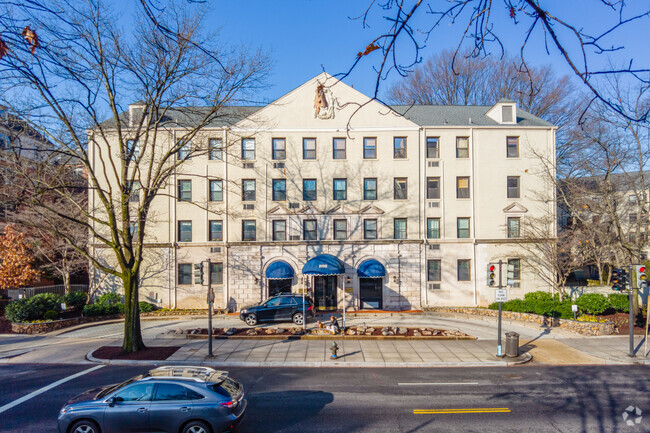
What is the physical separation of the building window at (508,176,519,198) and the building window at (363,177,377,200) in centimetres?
1001

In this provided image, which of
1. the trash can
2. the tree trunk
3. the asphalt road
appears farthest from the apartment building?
the asphalt road

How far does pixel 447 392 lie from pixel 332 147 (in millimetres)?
19175

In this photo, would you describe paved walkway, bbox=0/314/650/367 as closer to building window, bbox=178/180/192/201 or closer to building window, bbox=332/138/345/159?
building window, bbox=178/180/192/201

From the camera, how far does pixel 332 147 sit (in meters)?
28.1

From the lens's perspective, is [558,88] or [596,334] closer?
[596,334]

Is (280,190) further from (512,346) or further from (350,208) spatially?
(512,346)

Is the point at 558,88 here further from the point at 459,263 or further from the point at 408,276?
the point at 408,276

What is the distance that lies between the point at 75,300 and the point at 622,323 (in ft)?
114

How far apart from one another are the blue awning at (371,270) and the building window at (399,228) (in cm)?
275

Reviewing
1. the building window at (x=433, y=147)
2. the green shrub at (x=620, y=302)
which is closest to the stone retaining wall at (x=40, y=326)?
the building window at (x=433, y=147)

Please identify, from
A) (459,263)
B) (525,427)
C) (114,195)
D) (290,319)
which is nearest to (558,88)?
(459,263)

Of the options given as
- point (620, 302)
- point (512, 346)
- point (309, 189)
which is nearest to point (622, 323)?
point (620, 302)

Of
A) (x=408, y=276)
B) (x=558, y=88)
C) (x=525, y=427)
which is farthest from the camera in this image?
(x=558, y=88)

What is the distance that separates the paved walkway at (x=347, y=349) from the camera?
16.2m
